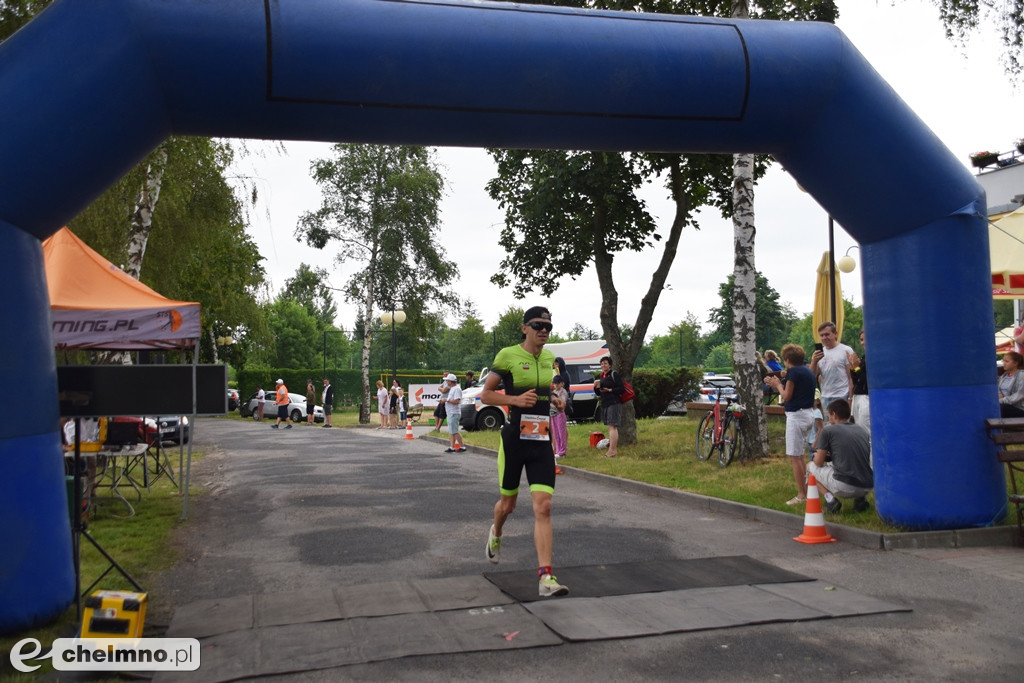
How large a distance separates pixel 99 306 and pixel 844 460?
7648 mm

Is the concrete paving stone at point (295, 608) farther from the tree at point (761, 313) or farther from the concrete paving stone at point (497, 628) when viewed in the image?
the tree at point (761, 313)

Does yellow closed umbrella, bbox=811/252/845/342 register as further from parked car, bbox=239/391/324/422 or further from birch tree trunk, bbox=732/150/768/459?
parked car, bbox=239/391/324/422

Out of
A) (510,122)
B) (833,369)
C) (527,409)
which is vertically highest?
(510,122)

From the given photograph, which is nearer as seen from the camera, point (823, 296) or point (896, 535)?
point (896, 535)

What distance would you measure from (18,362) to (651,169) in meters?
12.9

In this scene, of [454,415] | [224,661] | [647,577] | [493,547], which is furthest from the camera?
[454,415]

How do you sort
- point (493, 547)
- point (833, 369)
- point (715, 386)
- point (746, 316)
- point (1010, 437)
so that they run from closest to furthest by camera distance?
point (493, 547)
point (1010, 437)
point (833, 369)
point (746, 316)
point (715, 386)

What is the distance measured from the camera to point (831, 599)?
618cm

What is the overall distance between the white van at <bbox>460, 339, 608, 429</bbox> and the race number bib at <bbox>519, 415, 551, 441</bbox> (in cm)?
1720

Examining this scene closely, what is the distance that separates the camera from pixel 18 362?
18.8ft

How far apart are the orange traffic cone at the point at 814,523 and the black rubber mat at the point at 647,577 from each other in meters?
1.06

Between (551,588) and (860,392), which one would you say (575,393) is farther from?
(551,588)

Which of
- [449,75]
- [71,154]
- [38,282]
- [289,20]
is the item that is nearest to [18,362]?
[38,282]

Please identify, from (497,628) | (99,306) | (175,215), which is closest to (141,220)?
(175,215)
